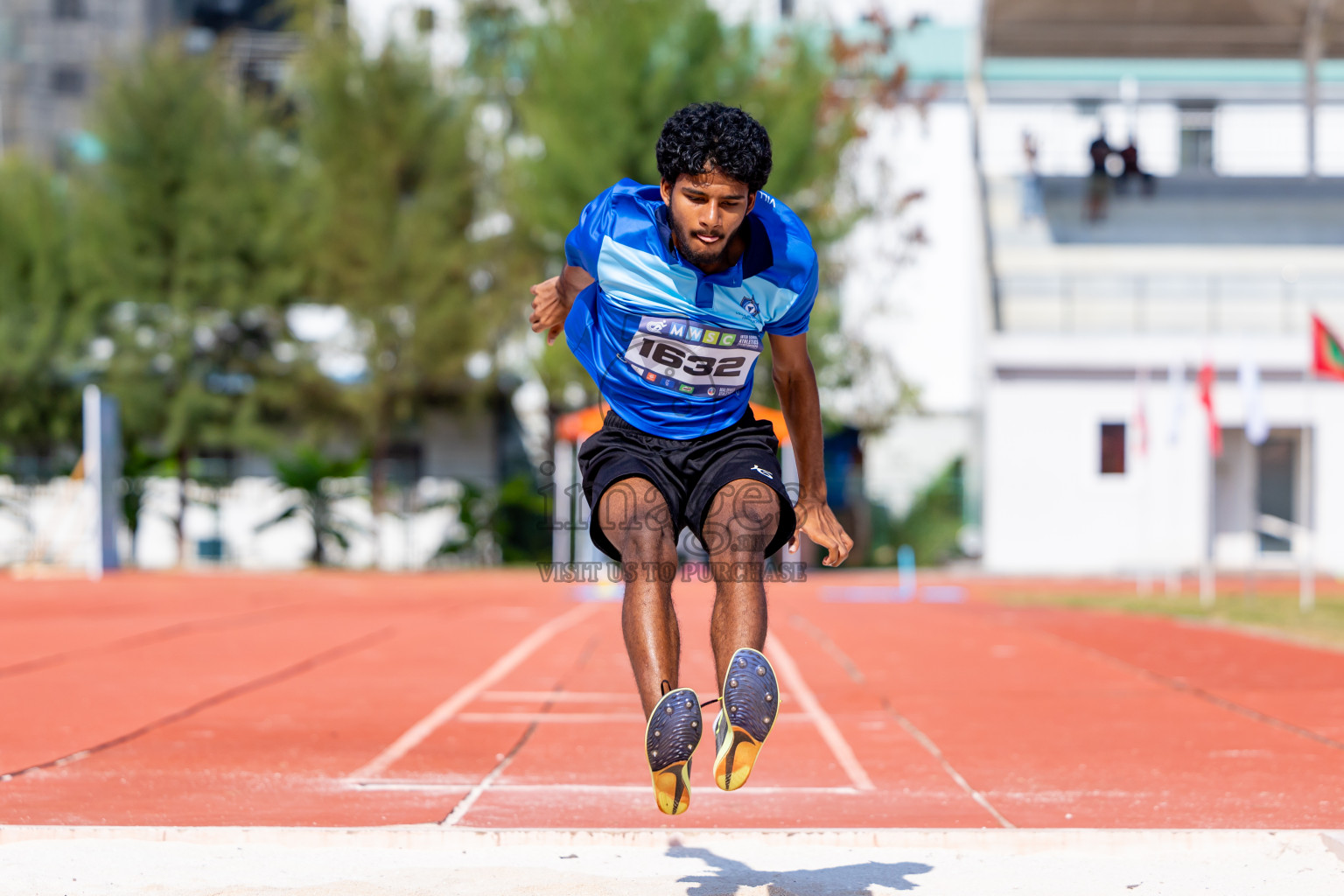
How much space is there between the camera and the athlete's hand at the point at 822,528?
15.2 feet

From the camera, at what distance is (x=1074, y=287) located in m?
26.6

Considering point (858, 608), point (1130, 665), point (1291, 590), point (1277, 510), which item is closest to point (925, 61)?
point (1277, 510)

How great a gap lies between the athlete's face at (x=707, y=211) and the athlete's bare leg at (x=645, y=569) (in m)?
0.71

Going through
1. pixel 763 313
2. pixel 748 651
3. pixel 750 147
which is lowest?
pixel 748 651

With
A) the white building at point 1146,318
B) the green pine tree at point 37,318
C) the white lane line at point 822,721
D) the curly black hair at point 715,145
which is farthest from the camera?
the green pine tree at point 37,318

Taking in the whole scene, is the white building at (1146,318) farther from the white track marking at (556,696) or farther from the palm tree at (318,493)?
the white track marking at (556,696)

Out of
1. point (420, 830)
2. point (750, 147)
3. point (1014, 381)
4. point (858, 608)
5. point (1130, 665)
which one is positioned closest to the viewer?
point (750, 147)

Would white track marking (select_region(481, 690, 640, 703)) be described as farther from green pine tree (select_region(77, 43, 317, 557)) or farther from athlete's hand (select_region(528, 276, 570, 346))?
green pine tree (select_region(77, 43, 317, 557))

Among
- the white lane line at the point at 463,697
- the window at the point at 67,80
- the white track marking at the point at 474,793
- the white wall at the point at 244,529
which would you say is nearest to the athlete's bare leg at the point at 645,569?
the white track marking at the point at 474,793

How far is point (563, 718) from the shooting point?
8578 mm

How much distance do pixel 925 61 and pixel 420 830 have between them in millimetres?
32379

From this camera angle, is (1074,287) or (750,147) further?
(1074,287)

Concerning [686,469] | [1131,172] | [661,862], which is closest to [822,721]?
[661,862]

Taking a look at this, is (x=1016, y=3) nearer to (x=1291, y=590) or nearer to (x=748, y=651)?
(x=1291, y=590)
